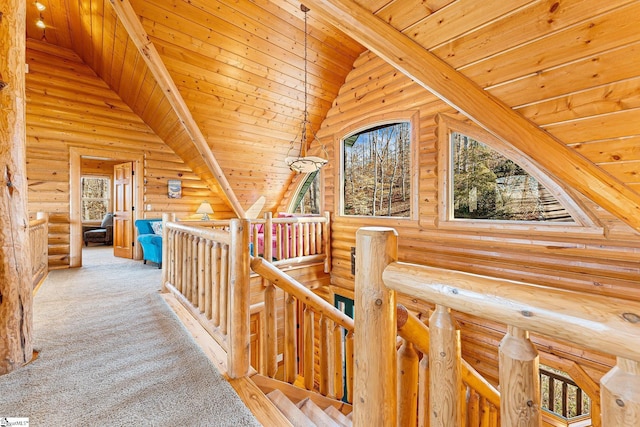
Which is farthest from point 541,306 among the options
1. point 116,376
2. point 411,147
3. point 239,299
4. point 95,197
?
point 95,197

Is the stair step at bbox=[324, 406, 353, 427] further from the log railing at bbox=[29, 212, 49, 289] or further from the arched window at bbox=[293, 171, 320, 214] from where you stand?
the arched window at bbox=[293, 171, 320, 214]

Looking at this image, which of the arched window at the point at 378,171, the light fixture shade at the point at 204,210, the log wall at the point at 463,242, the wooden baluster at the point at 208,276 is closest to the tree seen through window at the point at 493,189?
the log wall at the point at 463,242

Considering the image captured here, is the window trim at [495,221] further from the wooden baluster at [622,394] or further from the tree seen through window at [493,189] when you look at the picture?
the wooden baluster at [622,394]

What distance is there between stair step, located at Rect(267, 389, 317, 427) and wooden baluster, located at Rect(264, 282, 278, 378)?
0.28 metres

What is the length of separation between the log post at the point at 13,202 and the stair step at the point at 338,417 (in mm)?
1973

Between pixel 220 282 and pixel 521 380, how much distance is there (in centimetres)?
179

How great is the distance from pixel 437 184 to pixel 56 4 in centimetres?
558

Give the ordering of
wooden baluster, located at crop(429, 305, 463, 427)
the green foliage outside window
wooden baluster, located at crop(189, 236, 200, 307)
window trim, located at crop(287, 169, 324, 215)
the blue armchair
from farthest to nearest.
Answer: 1. the green foliage outside window
2. window trim, located at crop(287, 169, 324, 215)
3. the blue armchair
4. wooden baluster, located at crop(189, 236, 200, 307)
5. wooden baluster, located at crop(429, 305, 463, 427)

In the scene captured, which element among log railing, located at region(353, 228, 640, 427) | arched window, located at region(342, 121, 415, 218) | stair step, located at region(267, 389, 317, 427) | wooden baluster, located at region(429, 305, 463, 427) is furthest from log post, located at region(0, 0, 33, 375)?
arched window, located at region(342, 121, 415, 218)

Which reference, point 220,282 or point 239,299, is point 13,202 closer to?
point 220,282

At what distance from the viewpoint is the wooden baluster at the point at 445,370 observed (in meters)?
0.67

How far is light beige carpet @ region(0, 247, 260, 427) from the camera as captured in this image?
1404mm

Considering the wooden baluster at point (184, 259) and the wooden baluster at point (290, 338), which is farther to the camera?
the wooden baluster at point (184, 259)

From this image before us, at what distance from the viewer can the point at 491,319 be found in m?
0.56
